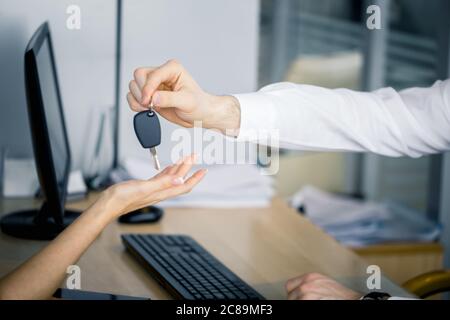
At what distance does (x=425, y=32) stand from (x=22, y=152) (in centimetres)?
199

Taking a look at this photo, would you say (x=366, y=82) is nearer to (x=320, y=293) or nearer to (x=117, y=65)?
(x=117, y=65)

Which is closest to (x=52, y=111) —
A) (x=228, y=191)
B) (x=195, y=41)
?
(x=195, y=41)

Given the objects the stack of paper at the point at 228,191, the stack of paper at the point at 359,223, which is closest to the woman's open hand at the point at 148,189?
the stack of paper at the point at 228,191

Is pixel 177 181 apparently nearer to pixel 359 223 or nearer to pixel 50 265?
pixel 50 265

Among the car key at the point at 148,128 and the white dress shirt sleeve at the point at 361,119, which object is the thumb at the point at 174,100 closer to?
the car key at the point at 148,128

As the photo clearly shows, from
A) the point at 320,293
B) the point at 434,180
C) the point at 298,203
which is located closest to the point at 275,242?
the point at 320,293

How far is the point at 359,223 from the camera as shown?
202 centimetres

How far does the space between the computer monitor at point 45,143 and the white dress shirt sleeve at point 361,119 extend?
12.5 inches

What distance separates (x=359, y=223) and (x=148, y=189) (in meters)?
1.23

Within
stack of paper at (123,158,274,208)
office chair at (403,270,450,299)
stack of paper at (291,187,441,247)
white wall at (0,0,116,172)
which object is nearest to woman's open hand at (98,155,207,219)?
white wall at (0,0,116,172)

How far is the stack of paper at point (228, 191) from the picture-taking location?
158 cm

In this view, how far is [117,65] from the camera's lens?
126cm

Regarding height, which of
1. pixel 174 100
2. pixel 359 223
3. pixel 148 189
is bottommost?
pixel 359 223

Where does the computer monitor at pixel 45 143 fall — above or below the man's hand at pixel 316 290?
above
